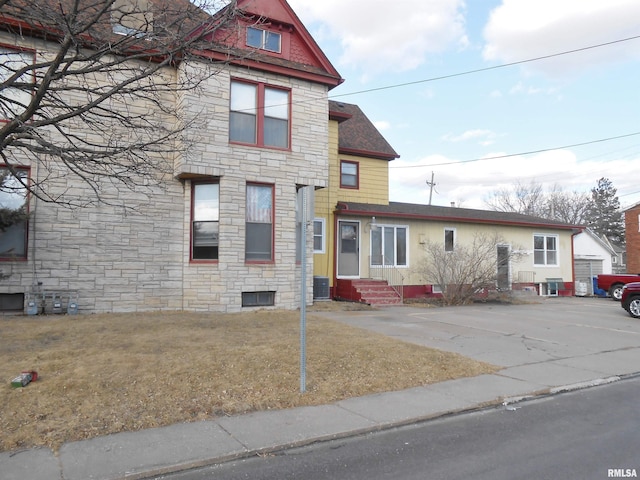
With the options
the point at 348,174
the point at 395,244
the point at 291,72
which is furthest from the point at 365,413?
the point at 348,174

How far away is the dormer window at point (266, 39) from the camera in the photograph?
46.6 ft

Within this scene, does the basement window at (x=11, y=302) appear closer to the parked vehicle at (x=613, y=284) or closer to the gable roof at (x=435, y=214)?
the gable roof at (x=435, y=214)

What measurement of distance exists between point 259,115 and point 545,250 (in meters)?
17.1

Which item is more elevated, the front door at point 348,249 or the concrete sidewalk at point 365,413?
the front door at point 348,249

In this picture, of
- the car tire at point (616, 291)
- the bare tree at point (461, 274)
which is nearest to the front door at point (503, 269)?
the bare tree at point (461, 274)

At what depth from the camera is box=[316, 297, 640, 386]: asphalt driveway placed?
322 inches

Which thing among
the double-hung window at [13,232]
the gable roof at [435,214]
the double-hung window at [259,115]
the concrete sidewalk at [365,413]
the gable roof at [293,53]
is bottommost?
the concrete sidewalk at [365,413]

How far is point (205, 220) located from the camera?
1348cm

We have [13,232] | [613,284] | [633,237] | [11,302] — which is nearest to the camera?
[11,302]

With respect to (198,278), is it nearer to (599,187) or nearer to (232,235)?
(232,235)

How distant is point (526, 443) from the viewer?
193 inches

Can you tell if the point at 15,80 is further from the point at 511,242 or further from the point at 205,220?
the point at 511,242

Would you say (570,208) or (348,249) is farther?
(570,208)

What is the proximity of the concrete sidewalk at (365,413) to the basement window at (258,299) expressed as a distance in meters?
3.29
